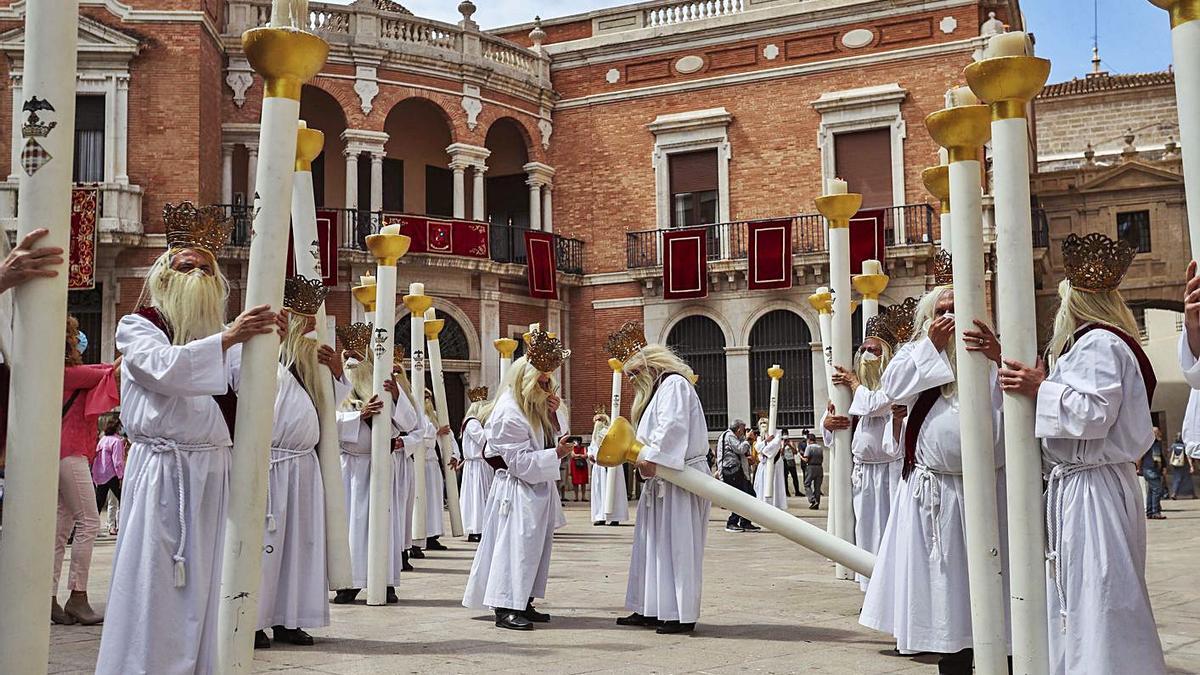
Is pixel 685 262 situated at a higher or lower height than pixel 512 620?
higher

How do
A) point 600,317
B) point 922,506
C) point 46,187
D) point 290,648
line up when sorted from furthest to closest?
point 600,317, point 290,648, point 922,506, point 46,187

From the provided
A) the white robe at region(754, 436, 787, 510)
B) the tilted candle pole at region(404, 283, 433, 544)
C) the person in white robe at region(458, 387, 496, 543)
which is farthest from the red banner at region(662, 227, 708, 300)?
the tilted candle pole at region(404, 283, 433, 544)

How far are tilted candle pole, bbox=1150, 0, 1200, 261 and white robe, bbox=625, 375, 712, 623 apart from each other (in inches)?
154

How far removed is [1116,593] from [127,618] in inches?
157

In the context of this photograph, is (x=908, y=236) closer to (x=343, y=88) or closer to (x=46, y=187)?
(x=343, y=88)

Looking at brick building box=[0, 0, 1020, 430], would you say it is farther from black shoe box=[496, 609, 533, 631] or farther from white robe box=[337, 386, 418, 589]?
black shoe box=[496, 609, 533, 631]

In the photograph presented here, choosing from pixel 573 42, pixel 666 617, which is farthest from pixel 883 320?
pixel 573 42

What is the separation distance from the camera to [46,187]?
3803 mm

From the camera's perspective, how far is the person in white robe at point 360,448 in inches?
361

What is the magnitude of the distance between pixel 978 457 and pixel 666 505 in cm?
321

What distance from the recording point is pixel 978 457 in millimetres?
4762

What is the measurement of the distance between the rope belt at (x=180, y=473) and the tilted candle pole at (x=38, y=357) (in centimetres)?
122

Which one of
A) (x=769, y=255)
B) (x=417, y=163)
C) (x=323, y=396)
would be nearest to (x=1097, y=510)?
(x=323, y=396)

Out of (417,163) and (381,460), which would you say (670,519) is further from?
(417,163)
